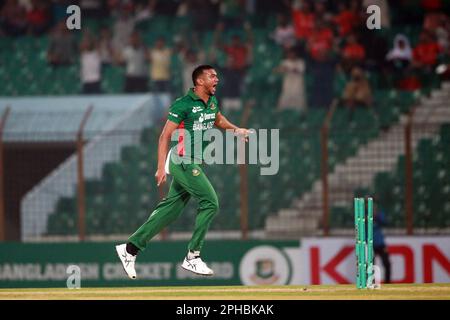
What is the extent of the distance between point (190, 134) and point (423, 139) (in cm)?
1005

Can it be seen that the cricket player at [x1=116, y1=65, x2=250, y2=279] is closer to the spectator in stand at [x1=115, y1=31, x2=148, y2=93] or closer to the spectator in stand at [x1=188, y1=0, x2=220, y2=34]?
the spectator in stand at [x1=115, y1=31, x2=148, y2=93]

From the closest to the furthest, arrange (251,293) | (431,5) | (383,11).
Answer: (251,293), (383,11), (431,5)

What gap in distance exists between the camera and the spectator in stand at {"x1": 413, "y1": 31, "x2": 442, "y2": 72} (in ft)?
88.3

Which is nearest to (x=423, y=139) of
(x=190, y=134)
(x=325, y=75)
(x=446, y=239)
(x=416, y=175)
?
(x=416, y=175)

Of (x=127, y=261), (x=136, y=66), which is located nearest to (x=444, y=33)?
(x=136, y=66)

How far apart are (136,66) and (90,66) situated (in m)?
1.07

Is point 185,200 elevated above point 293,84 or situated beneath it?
situated beneath

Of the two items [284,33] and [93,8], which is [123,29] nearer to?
[93,8]

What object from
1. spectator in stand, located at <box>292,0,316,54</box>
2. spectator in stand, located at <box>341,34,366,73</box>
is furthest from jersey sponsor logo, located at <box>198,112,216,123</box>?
spectator in stand, located at <box>292,0,316,54</box>

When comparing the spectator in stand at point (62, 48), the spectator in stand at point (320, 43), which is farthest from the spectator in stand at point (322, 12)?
the spectator in stand at point (62, 48)

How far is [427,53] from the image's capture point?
26.9 metres

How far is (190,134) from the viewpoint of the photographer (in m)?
14.5

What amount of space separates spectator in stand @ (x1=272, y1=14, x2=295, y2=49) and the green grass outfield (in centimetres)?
1357

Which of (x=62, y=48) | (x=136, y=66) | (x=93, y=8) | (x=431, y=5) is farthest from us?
(x=93, y=8)
